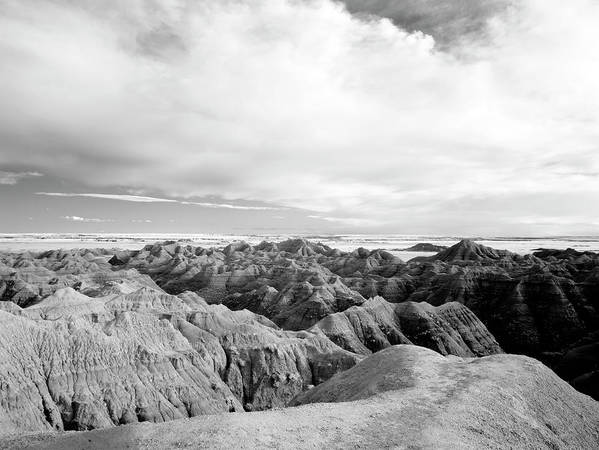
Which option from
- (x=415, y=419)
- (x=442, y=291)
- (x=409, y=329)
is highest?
(x=415, y=419)

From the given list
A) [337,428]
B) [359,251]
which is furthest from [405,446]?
[359,251]

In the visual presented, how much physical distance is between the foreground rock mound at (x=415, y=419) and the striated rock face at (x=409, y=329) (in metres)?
25.6

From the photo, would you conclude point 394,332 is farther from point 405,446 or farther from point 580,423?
point 405,446

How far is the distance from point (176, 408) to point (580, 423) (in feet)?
81.3

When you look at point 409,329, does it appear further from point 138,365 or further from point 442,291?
point 138,365

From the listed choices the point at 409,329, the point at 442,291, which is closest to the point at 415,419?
the point at 409,329

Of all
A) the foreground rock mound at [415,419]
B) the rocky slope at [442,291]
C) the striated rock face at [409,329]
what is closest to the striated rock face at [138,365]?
the striated rock face at [409,329]

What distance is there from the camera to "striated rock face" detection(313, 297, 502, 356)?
52.3 metres

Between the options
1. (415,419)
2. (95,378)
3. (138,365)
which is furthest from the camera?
(138,365)

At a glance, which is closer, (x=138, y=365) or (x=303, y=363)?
(x=138, y=365)

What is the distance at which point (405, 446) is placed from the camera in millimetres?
15547

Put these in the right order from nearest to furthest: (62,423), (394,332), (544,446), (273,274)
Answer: (544,446) < (62,423) < (394,332) < (273,274)

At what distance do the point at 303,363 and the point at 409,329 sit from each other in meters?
20.9

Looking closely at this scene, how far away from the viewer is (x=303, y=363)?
139ft
